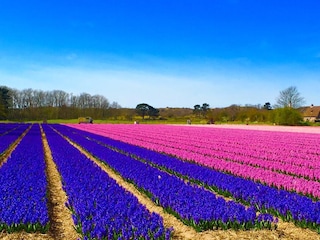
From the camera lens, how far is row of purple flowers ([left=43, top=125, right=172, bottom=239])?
5.35 m

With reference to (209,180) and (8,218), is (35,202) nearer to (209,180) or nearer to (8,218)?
(8,218)

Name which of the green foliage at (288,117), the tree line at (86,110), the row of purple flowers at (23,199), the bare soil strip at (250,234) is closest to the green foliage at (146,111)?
the tree line at (86,110)

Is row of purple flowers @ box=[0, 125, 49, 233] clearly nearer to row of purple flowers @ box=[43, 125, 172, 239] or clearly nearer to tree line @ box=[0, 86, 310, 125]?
row of purple flowers @ box=[43, 125, 172, 239]

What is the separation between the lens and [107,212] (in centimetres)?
632

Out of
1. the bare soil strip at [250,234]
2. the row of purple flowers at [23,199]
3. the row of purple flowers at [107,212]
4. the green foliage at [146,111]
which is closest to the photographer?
the row of purple flowers at [107,212]

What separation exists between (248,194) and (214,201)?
1.21 m

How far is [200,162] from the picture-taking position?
1384 cm

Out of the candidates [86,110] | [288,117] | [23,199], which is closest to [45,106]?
[86,110]

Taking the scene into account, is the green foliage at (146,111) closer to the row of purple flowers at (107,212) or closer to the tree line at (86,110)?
the tree line at (86,110)

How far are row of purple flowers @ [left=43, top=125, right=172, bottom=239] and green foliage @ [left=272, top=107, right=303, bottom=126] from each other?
58.2m

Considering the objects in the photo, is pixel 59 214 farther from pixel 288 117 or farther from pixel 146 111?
pixel 146 111

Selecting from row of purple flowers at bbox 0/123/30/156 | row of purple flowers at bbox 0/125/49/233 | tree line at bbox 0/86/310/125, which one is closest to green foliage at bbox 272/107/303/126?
tree line at bbox 0/86/310/125

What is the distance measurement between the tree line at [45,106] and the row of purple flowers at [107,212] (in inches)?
3302

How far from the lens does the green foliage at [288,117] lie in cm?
6250
